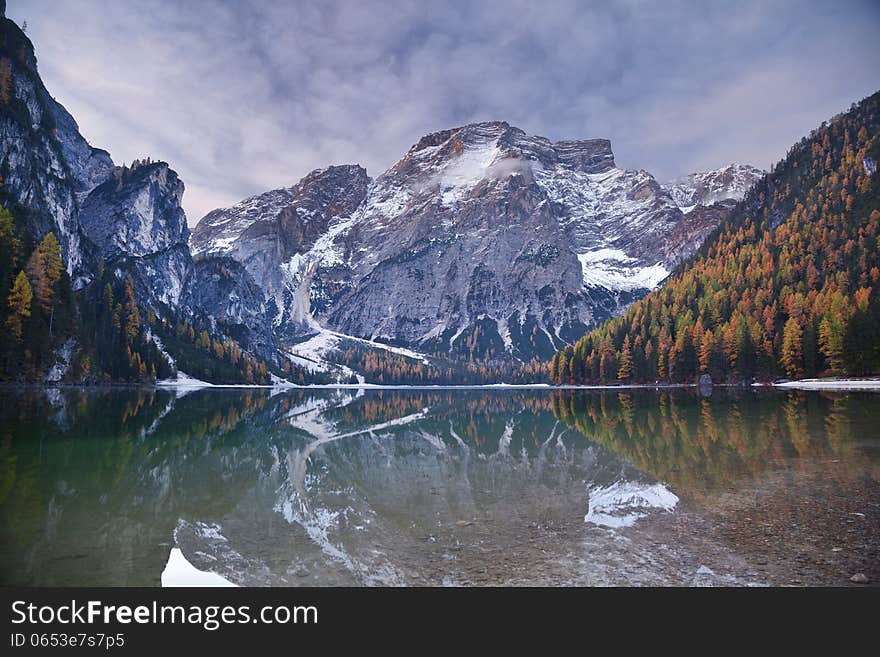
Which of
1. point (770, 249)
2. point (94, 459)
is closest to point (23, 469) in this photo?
point (94, 459)

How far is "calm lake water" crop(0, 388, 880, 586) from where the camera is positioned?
9.77 meters

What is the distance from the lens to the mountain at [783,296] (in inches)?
3423

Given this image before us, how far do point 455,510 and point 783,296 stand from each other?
120 meters

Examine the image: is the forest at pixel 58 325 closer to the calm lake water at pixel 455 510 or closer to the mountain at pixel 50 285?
the mountain at pixel 50 285

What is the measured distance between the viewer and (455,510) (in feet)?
50.2

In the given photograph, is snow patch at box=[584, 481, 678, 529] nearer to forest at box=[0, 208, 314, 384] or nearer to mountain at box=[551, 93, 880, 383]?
mountain at box=[551, 93, 880, 383]

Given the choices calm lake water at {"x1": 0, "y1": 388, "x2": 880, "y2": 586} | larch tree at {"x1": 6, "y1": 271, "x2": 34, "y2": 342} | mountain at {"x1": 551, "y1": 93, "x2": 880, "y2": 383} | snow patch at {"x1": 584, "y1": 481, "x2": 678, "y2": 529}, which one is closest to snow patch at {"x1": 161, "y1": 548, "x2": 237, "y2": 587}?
calm lake water at {"x1": 0, "y1": 388, "x2": 880, "y2": 586}

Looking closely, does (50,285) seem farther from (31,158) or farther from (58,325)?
(31,158)

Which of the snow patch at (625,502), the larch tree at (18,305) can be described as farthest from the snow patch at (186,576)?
the larch tree at (18,305)

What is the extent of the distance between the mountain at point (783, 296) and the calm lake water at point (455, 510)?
234 ft

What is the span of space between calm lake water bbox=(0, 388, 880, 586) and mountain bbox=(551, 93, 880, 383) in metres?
71.3

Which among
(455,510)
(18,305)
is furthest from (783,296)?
(18,305)

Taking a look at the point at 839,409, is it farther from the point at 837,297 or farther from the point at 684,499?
the point at 837,297

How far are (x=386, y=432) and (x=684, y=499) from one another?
2937 cm
